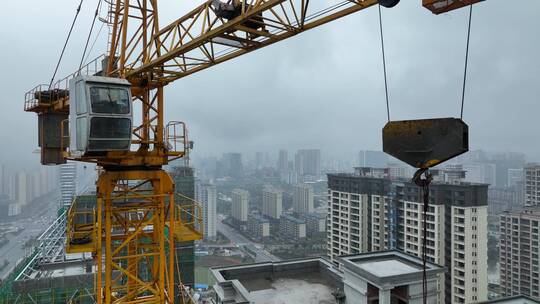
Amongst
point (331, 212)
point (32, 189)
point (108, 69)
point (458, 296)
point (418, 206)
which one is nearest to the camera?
point (108, 69)

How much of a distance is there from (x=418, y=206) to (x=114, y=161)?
29014 mm

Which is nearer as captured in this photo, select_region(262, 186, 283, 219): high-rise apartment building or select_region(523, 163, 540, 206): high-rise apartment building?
select_region(523, 163, 540, 206): high-rise apartment building

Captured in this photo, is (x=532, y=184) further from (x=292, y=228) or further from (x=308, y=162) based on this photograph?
(x=308, y=162)

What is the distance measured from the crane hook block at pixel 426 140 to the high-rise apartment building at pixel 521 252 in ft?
128

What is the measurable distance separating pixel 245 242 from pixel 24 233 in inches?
1641

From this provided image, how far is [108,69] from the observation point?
38.3 feet

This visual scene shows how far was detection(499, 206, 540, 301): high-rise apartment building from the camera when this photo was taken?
1347 inches

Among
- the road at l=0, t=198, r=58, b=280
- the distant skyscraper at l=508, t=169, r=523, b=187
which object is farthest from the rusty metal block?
the distant skyscraper at l=508, t=169, r=523, b=187

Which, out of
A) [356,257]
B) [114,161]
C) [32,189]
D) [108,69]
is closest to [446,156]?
[356,257]

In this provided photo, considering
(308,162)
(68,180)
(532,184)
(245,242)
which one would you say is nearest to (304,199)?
Answer: (245,242)

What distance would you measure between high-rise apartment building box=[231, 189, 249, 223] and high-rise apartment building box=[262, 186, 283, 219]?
535 cm

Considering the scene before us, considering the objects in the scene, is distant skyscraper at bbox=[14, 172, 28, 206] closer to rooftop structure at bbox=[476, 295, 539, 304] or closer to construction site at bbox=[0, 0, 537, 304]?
construction site at bbox=[0, 0, 537, 304]

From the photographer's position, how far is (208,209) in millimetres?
75188

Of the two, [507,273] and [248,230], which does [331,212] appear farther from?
[248,230]
